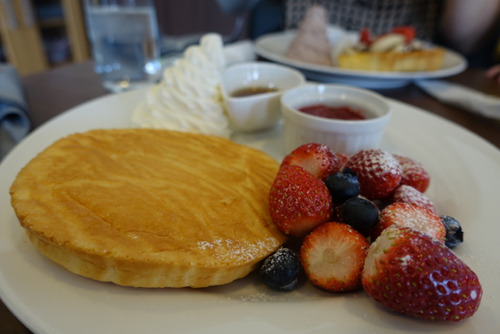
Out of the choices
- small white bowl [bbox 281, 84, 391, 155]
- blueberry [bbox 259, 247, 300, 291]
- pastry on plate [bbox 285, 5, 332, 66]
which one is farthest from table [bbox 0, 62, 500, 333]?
→ blueberry [bbox 259, 247, 300, 291]

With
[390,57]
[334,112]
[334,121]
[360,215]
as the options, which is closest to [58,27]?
[390,57]

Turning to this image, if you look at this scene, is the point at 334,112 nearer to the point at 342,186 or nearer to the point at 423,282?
the point at 342,186

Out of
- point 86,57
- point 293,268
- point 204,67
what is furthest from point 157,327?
point 86,57

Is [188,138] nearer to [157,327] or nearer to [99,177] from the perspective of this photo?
[99,177]

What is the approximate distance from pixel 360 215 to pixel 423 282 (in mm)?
234

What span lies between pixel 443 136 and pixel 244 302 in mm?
1203

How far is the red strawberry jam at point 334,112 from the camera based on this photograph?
143 centimetres

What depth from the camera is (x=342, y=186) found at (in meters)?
0.91

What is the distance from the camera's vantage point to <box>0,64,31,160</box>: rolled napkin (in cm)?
149

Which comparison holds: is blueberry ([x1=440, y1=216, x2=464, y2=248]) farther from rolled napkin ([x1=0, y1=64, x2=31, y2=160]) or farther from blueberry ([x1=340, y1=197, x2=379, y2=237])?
rolled napkin ([x1=0, y1=64, x2=31, y2=160])

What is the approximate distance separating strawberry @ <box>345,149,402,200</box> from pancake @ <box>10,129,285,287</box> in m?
0.28

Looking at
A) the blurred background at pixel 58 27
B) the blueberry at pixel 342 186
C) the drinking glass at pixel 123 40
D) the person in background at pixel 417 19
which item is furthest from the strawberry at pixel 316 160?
the person in background at pixel 417 19

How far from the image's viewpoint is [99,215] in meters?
0.84

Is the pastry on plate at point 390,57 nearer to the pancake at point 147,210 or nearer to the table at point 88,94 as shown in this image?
the table at point 88,94
